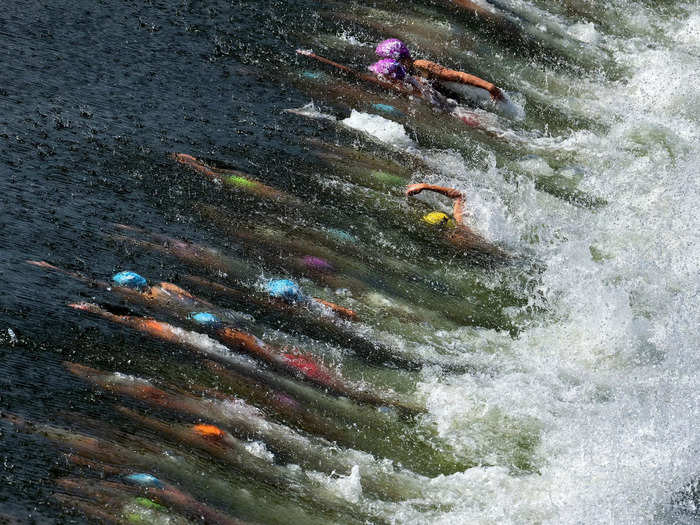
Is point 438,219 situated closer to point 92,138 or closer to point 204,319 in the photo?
point 204,319

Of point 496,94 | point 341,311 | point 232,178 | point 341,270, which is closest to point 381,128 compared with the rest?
point 496,94

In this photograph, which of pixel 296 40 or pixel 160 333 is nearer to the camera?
pixel 160 333

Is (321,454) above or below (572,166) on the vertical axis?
below

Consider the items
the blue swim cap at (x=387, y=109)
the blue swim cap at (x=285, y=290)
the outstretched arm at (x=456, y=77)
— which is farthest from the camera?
the outstretched arm at (x=456, y=77)

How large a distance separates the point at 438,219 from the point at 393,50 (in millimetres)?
4109

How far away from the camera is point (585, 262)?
38.3 feet

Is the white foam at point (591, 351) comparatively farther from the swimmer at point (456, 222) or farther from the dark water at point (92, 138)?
the dark water at point (92, 138)

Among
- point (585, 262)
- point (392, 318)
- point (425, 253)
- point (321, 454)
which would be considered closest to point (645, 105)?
point (585, 262)

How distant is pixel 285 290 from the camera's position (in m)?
10.2

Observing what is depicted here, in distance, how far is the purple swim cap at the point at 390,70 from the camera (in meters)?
14.6

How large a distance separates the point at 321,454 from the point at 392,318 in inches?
88.9

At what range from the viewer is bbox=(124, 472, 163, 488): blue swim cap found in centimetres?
763

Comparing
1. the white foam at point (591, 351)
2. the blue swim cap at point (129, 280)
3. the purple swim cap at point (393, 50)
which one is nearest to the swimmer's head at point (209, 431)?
the white foam at point (591, 351)

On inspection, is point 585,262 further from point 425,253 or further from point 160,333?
point 160,333
